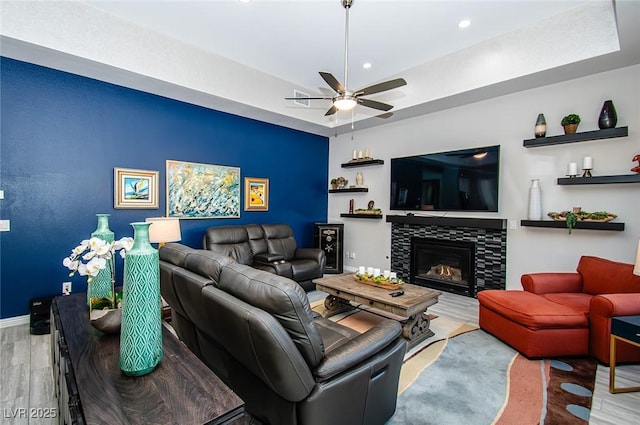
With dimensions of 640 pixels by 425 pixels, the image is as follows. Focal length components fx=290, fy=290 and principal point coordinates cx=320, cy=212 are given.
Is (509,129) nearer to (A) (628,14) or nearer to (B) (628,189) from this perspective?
(B) (628,189)

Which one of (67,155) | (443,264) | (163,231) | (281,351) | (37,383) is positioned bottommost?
(37,383)

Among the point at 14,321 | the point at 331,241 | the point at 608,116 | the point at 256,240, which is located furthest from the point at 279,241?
the point at 608,116

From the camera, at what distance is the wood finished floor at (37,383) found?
193 centimetres

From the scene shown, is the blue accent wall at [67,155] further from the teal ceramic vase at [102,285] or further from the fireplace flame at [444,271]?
the fireplace flame at [444,271]

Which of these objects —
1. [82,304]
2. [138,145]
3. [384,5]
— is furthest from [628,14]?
[138,145]

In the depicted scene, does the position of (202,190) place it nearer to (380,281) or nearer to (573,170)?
(380,281)

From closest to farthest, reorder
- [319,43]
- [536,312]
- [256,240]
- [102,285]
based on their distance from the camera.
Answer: [102,285], [536,312], [319,43], [256,240]

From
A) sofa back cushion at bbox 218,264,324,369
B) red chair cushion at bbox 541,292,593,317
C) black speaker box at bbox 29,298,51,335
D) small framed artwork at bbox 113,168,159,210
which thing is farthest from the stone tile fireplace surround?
black speaker box at bbox 29,298,51,335

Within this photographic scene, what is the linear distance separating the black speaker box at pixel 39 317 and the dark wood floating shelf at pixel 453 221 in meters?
4.95

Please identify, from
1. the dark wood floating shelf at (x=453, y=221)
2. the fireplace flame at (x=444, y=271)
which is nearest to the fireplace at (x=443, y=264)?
the fireplace flame at (x=444, y=271)

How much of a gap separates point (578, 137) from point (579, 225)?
41.4 inches

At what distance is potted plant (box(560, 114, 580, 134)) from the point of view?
3486 mm

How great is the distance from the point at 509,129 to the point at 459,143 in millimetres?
699

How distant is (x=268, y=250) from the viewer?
16.0 ft
